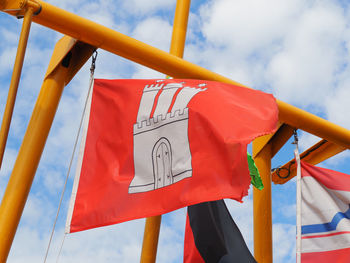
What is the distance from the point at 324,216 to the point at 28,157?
2870mm

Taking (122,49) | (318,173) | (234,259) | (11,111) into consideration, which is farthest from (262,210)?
(11,111)

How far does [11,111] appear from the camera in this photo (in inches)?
126

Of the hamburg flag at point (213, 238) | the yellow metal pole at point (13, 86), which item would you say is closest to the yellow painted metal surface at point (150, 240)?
the hamburg flag at point (213, 238)

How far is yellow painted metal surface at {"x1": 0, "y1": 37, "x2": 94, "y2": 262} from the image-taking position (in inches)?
139

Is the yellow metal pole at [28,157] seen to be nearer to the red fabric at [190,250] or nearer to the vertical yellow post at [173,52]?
the vertical yellow post at [173,52]

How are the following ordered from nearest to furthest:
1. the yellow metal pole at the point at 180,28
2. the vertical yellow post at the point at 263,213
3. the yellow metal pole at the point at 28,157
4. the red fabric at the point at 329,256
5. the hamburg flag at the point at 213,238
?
the yellow metal pole at the point at 28,157, the hamburg flag at the point at 213,238, the red fabric at the point at 329,256, the vertical yellow post at the point at 263,213, the yellow metal pole at the point at 180,28

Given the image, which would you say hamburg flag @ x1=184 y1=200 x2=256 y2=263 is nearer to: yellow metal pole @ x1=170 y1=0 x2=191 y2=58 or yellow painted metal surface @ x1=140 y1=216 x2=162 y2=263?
yellow painted metal surface @ x1=140 y1=216 x2=162 y2=263

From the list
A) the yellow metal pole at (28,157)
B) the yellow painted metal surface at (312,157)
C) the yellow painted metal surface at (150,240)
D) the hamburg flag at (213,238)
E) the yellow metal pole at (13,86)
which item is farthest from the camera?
the yellow painted metal surface at (312,157)

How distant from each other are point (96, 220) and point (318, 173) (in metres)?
2.51

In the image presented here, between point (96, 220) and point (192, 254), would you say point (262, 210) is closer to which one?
point (192, 254)

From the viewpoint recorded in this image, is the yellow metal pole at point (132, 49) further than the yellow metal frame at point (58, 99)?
Yes

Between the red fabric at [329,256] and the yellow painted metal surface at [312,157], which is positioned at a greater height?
the yellow painted metal surface at [312,157]

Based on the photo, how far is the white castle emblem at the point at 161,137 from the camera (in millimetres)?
3727

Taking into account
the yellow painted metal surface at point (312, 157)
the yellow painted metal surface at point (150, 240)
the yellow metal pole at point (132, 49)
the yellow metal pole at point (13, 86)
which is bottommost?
the yellow painted metal surface at point (150, 240)
